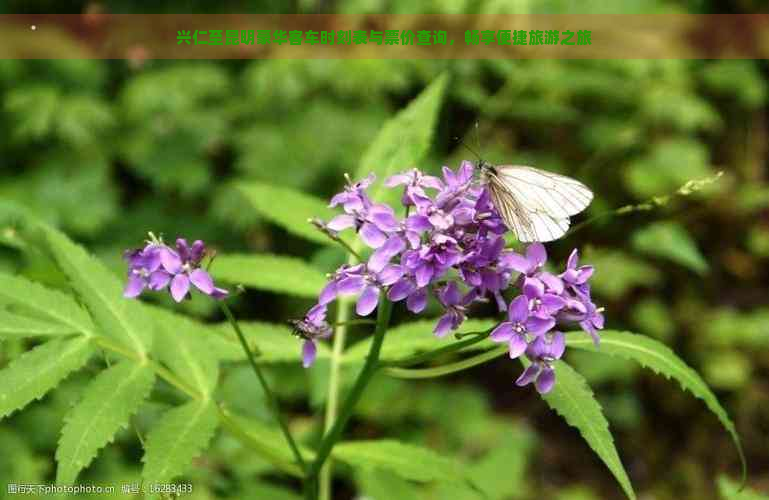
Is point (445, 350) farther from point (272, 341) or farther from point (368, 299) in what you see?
point (272, 341)

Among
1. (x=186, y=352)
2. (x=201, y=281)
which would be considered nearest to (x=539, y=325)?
(x=201, y=281)

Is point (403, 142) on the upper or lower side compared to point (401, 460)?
upper

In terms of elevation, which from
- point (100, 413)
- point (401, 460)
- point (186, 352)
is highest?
point (100, 413)

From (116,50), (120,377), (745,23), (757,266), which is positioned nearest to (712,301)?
(757,266)

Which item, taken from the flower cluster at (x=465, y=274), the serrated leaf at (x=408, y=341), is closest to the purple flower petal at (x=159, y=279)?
the flower cluster at (x=465, y=274)

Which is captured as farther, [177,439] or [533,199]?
[177,439]

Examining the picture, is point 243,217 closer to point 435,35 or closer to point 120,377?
point 435,35

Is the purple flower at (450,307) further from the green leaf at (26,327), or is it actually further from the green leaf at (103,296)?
the green leaf at (26,327)
